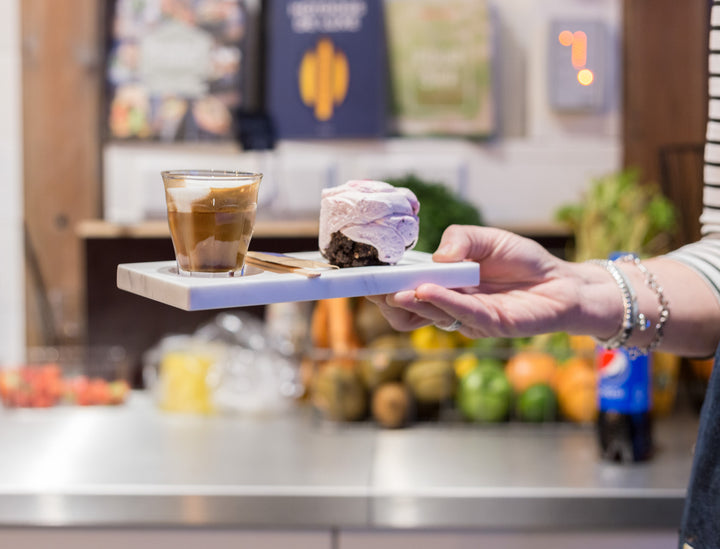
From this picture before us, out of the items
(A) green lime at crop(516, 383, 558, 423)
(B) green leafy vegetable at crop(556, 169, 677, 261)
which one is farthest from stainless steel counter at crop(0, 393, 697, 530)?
(B) green leafy vegetable at crop(556, 169, 677, 261)

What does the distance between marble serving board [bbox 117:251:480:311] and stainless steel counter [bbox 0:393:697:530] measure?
649 millimetres

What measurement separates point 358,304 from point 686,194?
2.72 feet

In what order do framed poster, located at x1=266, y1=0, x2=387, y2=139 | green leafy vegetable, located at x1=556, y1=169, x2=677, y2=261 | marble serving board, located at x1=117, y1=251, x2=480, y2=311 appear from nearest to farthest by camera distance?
marble serving board, located at x1=117, y1=251, x2=480, y2=311, green leafy vegetable, located at x1=556, y1=169, x2=677, y2=261, framed poster, located at x1=266, y1=0, x2=387, y2=139

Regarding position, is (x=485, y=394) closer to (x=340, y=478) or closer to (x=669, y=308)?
(x=340, y=478)

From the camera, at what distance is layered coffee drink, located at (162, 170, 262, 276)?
0.77 m

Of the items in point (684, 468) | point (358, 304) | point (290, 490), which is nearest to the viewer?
point (290, 490)

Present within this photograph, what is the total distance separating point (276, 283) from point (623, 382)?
36.5 inches

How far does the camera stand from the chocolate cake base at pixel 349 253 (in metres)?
0.88

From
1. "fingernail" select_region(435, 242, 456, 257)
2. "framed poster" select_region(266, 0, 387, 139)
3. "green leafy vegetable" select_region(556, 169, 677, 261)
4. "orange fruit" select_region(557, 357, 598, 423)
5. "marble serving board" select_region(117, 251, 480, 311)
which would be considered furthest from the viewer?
"framed poster" select_region(266, 0, 387, 139)

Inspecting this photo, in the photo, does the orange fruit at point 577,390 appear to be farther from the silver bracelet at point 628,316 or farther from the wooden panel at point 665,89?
the silver bracelet at point 628,316

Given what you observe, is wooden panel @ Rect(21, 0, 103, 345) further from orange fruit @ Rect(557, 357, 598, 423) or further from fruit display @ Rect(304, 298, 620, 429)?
orange fruit @ Rect(557, 357, 598, 423)

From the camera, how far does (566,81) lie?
6.91 feet

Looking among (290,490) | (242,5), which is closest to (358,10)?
(242,5)

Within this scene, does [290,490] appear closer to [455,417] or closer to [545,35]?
[455,417]
